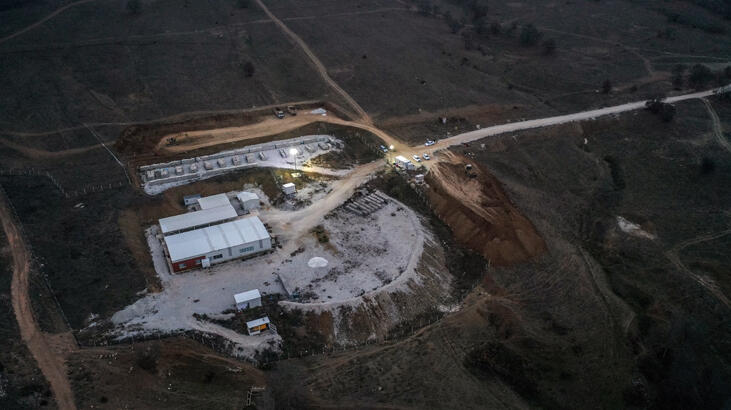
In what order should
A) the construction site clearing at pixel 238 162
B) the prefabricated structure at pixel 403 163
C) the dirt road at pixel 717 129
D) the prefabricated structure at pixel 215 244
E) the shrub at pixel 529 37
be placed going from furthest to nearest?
the shrub at pixel 529 37, the dirt road at pixel 717 129, the prefabricated structure at pixel 403 163, the construction site clearing at pixel 238 162, the prefabricated structure at pixel 215 244

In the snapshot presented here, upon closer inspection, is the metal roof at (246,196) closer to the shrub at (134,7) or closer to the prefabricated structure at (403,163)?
the prefabricated structure at (403,163)

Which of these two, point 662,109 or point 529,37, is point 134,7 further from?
point 662,109

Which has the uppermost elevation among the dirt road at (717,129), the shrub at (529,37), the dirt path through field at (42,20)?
the dirt path through field at (42,20)

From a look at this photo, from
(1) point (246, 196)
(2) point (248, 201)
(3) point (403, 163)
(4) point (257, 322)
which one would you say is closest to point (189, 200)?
(1) point (246, 196)

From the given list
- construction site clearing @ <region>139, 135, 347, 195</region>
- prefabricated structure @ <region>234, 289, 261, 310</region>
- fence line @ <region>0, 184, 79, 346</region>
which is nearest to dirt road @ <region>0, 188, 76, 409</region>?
fence line @ <region>0, 184, 79, 346</region>

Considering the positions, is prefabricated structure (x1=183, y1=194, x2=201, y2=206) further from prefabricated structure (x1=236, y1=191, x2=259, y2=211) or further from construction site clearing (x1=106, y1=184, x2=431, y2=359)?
prefabricated structure (x1=236, y1=191, x2=259, y2=211)

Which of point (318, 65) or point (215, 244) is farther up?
point (318, 65)

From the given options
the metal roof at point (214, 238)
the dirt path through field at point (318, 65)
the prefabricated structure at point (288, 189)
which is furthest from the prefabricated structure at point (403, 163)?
the metal roof at point (214, 238)

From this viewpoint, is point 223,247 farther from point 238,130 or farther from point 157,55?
point 157,55
